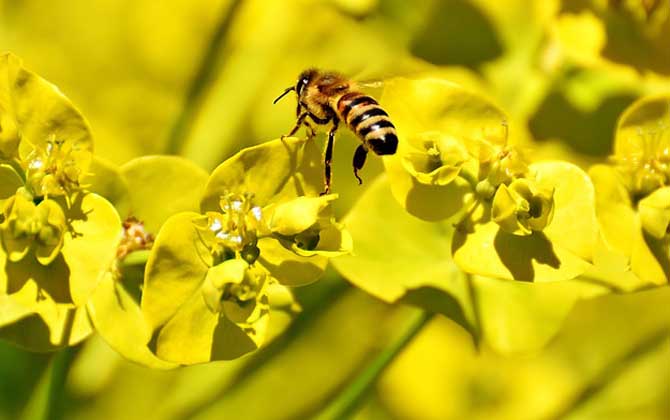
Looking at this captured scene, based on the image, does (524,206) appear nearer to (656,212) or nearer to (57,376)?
(656,212)

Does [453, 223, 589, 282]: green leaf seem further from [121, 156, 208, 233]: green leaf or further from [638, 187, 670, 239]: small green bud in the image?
[121, 156, 208, 233]: green leaf

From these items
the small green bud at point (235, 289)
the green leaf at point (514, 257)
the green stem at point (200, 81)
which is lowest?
the green stem at point (200, 81)

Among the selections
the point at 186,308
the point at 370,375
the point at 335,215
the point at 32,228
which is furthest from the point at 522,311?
the point at 32,228

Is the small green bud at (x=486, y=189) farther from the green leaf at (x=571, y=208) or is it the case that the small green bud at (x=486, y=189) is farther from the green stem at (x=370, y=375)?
the green stem at (x=370, y=375)

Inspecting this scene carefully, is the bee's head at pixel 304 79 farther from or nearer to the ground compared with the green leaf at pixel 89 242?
farther from the ground

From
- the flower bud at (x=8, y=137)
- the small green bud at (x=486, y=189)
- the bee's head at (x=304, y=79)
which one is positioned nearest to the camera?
the flower bud at (x=8, y=137)

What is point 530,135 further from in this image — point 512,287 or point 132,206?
point 132,206

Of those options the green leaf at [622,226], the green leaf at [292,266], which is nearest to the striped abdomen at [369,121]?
the green leaf at [292,266]
